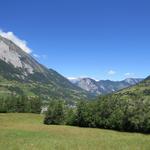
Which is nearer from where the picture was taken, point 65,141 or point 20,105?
point 65,141

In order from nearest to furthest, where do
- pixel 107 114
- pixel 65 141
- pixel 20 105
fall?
pixel 65 141, pixel 107 114, pixel 20 105

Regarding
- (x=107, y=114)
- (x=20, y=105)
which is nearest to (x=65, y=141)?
(x=107, y=114)

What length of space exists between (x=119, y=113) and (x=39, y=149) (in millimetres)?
73423

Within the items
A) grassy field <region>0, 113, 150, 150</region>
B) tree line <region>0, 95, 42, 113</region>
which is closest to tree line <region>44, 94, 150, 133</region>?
grassy field <region>0, 113, 150, 150</region>

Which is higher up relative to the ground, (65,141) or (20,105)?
(20,105)

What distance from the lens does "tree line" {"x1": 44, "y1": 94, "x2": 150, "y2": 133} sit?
313 feet

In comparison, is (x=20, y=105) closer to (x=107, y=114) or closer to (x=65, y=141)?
(x=107, y=114)

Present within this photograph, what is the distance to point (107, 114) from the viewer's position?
10500 centimetres

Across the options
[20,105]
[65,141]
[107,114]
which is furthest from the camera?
[20,105]

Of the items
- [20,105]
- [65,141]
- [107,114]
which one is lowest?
[65,141]

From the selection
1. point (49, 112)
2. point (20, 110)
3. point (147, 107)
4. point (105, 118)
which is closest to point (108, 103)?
point (105, 118)

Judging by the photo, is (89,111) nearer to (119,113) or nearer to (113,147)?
(119,113)

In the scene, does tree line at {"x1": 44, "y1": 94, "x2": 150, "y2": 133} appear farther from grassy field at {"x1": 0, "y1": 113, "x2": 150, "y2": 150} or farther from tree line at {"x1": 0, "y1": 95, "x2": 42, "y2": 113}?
tree line at {"x1": 0, "y1": 95, "x2": 42, "y2": 113}

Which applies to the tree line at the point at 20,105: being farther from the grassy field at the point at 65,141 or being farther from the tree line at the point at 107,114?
the grassy field at the point at 65,141
